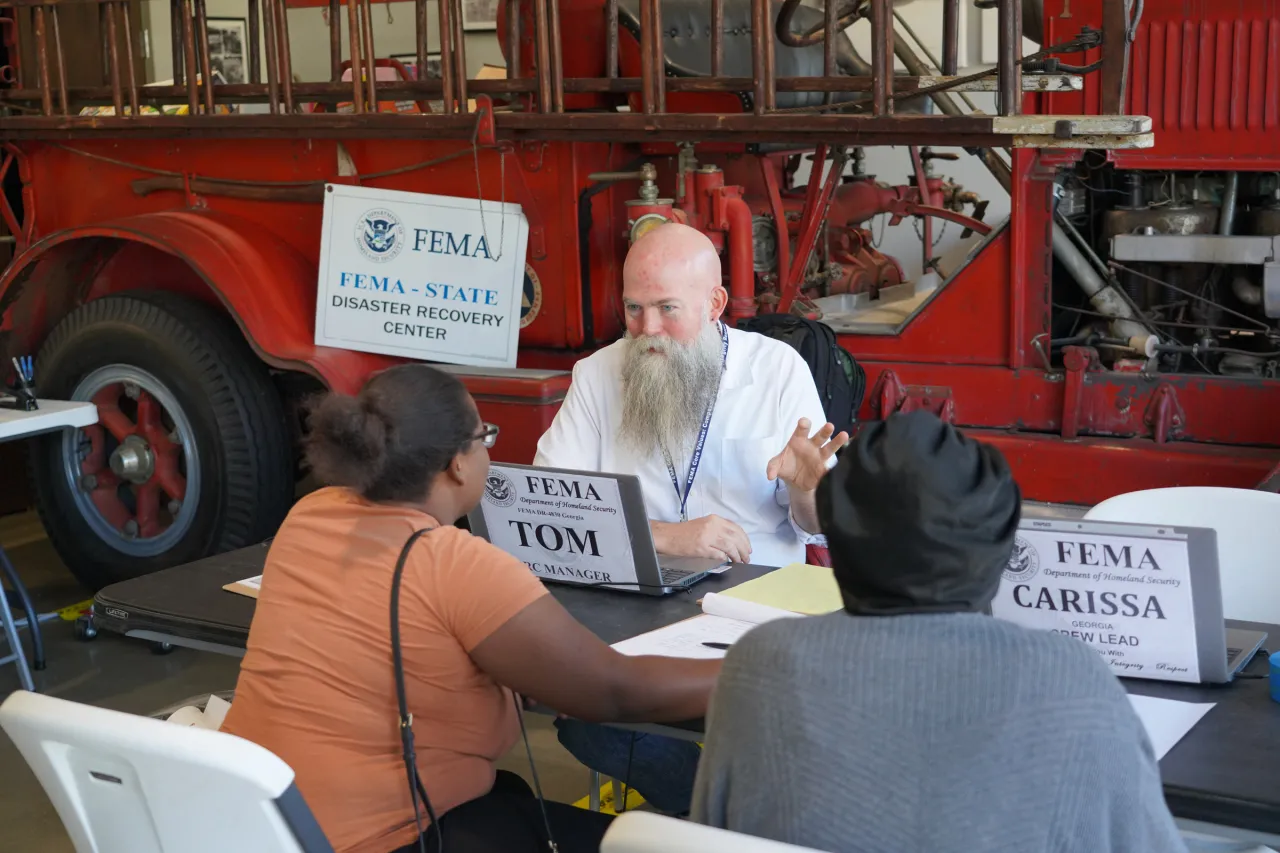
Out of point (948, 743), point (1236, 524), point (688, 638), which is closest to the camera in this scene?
point (948, 743)

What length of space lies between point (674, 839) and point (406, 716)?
649mm

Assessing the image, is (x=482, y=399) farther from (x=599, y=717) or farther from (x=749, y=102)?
(x=599, y=717)

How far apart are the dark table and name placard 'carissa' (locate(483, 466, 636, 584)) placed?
46 mm

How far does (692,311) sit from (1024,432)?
1.05 m

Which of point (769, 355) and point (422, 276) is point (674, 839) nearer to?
point (769, 355)

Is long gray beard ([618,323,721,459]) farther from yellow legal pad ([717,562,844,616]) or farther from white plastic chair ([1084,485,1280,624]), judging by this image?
white plastic chair ([1084,485,1280,624])

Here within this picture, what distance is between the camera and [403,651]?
74.9 inches

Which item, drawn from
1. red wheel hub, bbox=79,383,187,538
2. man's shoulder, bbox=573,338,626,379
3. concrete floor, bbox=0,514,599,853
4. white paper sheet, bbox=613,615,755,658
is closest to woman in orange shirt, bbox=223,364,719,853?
white paper sheet, bbox=613,615,755,658

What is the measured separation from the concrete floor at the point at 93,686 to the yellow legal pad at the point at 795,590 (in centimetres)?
119

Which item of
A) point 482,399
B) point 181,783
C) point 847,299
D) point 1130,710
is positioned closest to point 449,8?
point 482,399

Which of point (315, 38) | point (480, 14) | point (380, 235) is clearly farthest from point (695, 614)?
point (480, 14)

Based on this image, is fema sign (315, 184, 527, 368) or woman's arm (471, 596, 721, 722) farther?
fema sign (315, 184, 527, 368)

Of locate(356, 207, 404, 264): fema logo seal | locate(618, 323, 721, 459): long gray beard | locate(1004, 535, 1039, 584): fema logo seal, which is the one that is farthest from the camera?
locate(356, 207, 404, 264): fema logo seal

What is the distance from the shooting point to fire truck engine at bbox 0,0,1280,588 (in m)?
3.47
